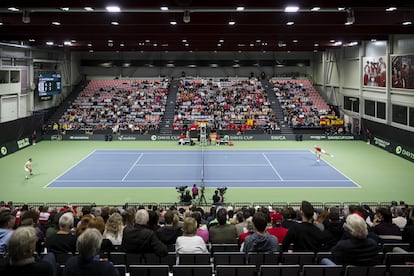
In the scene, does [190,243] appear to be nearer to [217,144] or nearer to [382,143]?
[217,144]

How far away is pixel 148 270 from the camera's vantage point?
6945 millimetres

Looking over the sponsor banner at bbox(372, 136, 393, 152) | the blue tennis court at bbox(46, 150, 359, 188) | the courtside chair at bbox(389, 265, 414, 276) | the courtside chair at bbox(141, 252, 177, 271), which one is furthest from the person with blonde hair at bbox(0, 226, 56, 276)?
the sponsor banner at bbox(372, 136, 393, 152)

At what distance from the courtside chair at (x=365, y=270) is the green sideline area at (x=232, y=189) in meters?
16.1

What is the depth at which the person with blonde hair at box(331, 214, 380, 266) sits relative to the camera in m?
6.57

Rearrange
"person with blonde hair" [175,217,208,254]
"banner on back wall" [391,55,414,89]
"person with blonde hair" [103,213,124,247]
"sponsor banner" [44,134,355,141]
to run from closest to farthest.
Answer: "person with blonde hair" [175,217,208,254], "person with blonde hair" [103,213,124,247], "banner on back wall" [391,55,414,89], "sponsor banner" [44,134,355,141]

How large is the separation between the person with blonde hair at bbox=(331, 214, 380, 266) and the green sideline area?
16095mm

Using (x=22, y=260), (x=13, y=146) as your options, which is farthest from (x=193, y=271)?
(x=13, y=146)

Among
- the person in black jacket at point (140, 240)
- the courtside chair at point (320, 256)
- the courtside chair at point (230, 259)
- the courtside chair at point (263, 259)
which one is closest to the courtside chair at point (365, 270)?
the courtside chair at point (320, 256)

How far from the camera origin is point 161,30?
95.3ft

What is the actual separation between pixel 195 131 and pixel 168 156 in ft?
35.9

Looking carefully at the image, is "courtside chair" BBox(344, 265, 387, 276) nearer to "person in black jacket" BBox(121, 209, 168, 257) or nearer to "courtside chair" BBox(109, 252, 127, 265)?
"person in black jacket" BBox(121, 209, 168, 257)

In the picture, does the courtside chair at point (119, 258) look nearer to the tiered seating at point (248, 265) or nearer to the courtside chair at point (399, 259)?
the tiered seating at point (248, 265)

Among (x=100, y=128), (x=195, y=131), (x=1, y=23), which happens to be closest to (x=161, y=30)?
(x=1, y=23)

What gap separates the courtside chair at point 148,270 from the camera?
272 inches
